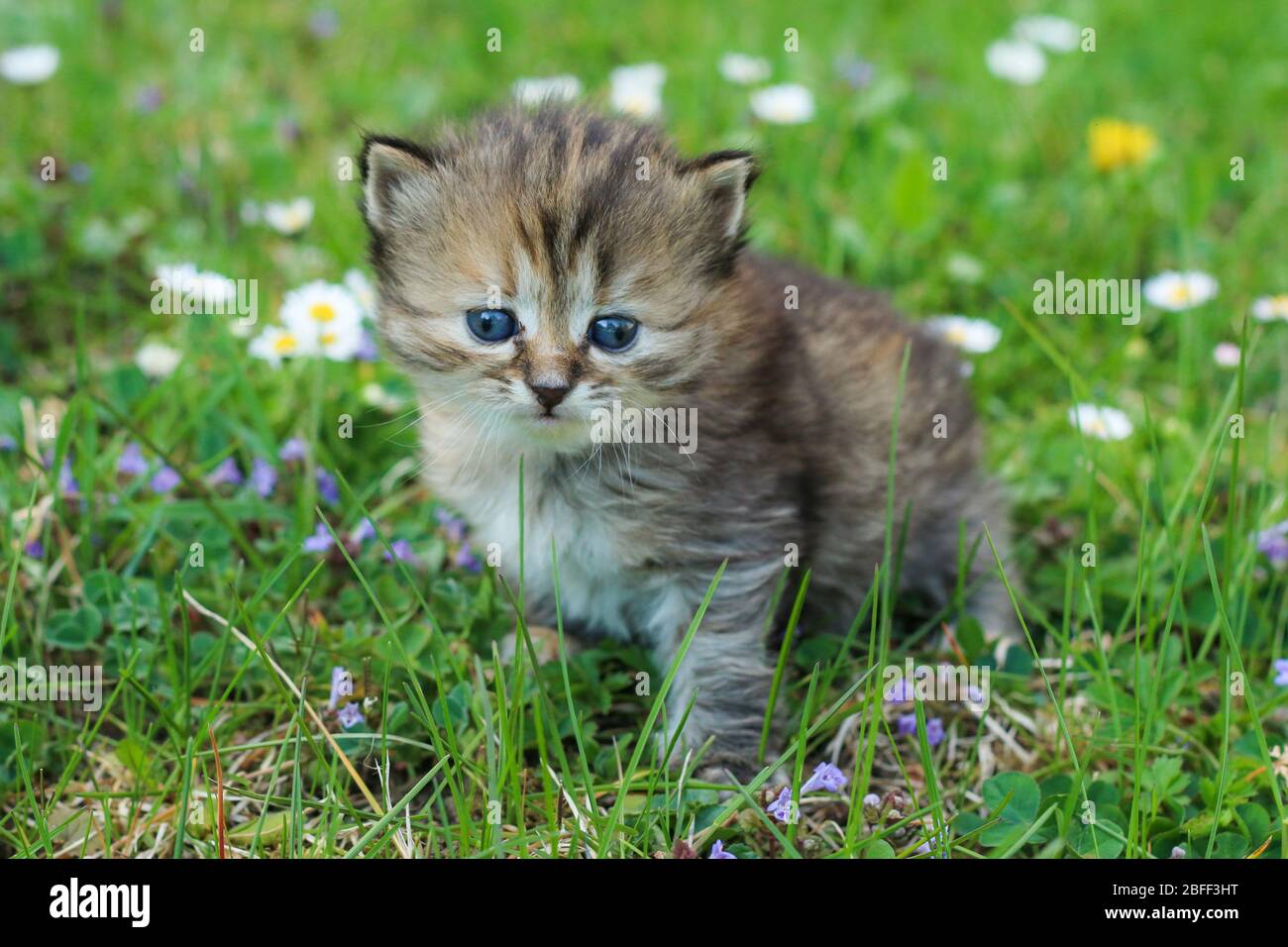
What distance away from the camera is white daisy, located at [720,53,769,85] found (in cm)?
587

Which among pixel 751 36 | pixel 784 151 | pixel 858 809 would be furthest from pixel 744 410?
pixel 751 36

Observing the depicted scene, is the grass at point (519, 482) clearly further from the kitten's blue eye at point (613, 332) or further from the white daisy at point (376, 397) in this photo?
the kitten's blue eye at point (613, 332)

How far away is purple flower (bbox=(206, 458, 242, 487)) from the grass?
0.04m

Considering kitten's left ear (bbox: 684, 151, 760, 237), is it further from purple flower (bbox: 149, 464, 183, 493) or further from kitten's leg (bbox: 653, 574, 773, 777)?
purple flower (bbox: 149, 464, 183, 493)

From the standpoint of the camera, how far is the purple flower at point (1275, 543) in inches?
149

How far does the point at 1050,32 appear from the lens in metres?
6.49

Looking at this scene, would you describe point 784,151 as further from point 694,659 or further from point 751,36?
point 694,659

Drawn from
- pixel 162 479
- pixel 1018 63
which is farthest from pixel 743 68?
pixel 162 479

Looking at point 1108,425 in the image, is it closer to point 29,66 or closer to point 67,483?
point 67,483

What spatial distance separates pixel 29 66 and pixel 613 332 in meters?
3.74

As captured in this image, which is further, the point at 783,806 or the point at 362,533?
the point at 362,533

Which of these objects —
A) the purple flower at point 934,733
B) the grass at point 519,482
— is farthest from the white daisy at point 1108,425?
the purple flower at point 934,733

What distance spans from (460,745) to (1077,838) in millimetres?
1395

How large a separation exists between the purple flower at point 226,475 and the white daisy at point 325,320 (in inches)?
16.7
